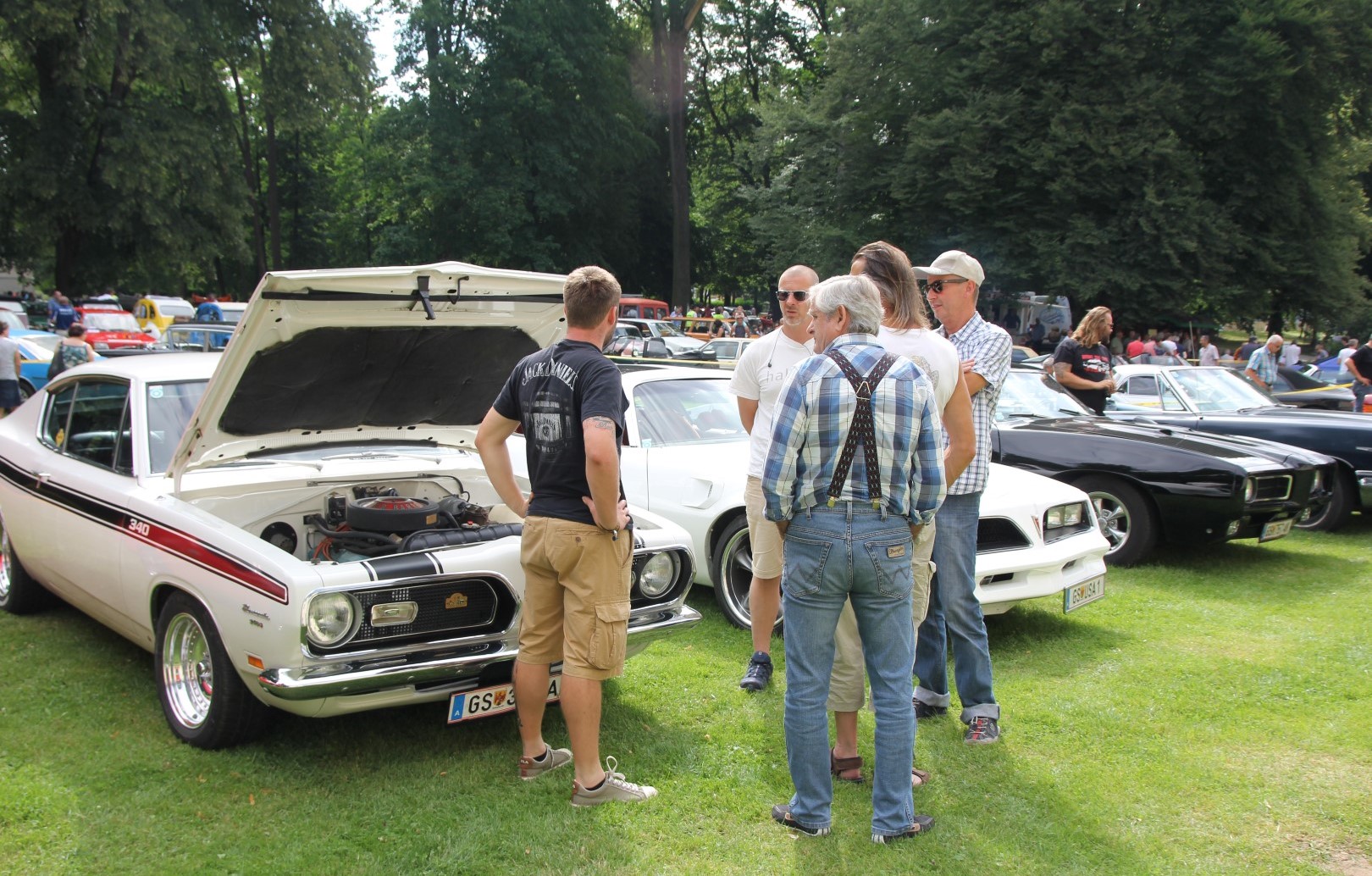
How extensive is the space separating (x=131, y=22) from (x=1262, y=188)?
29184mm

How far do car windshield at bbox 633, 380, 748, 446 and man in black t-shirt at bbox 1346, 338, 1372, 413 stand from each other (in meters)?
9.64

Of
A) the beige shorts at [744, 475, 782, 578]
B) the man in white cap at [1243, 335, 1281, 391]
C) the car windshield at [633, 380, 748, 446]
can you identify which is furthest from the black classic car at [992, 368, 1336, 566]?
the man in white cap at [1243, 335, 1281, 391]

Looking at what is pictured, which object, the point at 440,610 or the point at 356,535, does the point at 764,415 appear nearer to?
the point at 440,610

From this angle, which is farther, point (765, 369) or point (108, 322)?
point (108, 322)

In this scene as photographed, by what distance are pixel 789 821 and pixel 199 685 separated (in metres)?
2.40

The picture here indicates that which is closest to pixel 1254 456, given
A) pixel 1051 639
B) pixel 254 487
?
pixel 1051 639

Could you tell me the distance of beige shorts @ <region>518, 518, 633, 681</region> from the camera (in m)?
3.42

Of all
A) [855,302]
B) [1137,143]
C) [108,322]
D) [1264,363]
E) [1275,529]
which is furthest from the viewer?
[1137,143]

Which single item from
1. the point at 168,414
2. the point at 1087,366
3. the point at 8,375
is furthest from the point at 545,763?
the point at 8,375

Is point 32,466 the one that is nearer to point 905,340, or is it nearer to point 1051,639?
point 905,340

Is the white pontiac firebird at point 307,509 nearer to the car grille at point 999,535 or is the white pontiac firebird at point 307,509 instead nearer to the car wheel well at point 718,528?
the car wheel well at point 718,528

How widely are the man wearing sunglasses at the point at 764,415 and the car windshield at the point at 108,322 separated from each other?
21700 millimetres

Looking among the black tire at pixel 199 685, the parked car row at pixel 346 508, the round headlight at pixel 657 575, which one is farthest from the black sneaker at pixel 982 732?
the black tire at pixel 199 685

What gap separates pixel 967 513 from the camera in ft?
13.4
